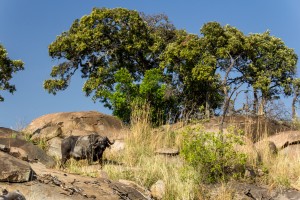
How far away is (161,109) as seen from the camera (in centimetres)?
2658

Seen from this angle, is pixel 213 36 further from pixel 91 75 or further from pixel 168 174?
pixel 168 174

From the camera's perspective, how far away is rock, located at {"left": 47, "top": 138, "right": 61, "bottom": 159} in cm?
1396

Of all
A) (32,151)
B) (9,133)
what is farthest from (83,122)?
(32,151)

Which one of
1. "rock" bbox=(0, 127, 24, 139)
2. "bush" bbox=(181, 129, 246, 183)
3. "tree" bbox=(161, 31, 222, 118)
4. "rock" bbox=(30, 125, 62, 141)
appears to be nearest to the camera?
"bush" bbox=(181, 129, 246, 183)

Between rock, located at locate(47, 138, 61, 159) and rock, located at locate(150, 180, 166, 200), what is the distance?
12.7 feet

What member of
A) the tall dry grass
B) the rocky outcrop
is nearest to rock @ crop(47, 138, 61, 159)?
the tall dry grass

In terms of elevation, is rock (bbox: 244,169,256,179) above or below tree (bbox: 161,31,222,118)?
below

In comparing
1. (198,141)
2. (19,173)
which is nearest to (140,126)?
(198,141)

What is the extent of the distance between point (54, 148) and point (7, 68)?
9040 millimetres

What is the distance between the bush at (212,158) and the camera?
464 inches

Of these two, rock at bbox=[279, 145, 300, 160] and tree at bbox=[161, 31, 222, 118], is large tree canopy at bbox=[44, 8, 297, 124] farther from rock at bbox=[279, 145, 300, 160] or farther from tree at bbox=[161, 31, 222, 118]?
rock at bbox=[279, 145, 300, 160]

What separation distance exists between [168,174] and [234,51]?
18.6 meters

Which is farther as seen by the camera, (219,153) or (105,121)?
(105,121)

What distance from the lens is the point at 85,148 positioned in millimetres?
12078
